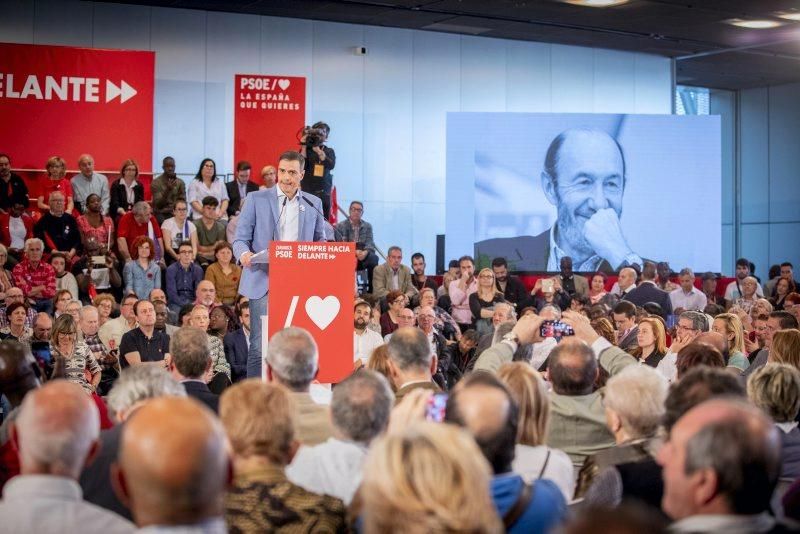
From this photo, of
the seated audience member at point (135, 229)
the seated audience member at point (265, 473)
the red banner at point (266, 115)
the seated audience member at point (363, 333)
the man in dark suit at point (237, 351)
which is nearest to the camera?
the seated audience member at point (265, 473)

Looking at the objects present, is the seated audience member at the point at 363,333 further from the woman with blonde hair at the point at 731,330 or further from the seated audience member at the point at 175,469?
the seated audience member at the point at 175,469

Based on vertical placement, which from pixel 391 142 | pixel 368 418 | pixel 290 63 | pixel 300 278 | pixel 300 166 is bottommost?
pixel 368 418

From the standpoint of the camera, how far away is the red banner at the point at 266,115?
1330 cm

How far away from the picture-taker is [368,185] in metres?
15.7

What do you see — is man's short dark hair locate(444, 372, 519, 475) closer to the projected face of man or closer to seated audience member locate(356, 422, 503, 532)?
seated audience member locate(356, 422, 503, 532)

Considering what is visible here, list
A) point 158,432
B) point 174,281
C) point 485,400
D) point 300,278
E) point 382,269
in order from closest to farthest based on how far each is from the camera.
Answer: point 158,432 → point 485,400 → point 300,278 → point 174,281 → point 382,269

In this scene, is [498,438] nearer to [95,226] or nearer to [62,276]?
[62,276]

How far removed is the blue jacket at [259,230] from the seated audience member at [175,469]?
12.2ft

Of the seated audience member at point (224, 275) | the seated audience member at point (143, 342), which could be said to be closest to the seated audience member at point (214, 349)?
the seated audience member at point (143, 342)

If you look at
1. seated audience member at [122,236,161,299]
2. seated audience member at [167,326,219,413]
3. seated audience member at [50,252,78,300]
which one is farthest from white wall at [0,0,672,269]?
seated audience member at [167,326,219,413]

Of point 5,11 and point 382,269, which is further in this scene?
point 5,11

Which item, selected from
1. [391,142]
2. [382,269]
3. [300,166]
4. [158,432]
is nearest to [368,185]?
[391,142]

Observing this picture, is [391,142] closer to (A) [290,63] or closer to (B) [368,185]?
(B) [368,185]

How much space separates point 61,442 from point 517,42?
15.2 metres
